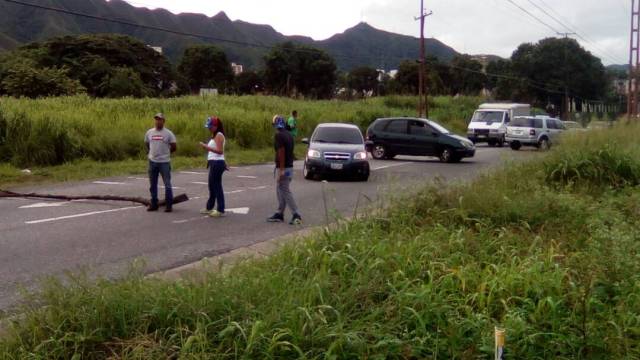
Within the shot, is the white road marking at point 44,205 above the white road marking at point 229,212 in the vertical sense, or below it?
above

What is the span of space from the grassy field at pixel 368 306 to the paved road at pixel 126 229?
48.2 inches

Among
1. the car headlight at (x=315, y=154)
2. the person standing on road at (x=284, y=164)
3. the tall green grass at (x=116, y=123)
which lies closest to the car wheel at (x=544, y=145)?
the car headlight at (x=315, y=154)

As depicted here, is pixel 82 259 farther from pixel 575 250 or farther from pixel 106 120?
pixel 106 120

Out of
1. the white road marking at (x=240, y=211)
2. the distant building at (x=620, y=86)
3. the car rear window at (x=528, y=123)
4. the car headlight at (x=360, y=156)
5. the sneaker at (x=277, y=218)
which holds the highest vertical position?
the distant building at (x=620, y=86)

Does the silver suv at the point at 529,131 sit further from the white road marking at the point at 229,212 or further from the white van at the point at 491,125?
the white road marking at the point at 229,212

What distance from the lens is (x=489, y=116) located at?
41.3 m

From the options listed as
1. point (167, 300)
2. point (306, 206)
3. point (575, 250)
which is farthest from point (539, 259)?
point (306, 206)

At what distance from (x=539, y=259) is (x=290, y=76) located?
7002cm

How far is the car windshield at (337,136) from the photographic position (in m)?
19.4

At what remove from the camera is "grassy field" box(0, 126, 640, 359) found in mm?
4496

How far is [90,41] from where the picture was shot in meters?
67.4

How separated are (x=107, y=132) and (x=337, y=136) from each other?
9040 mm

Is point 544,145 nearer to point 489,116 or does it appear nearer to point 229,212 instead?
point 489,116

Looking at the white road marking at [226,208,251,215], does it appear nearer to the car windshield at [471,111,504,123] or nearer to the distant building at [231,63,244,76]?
the car windshield at [471,111,504,123]
